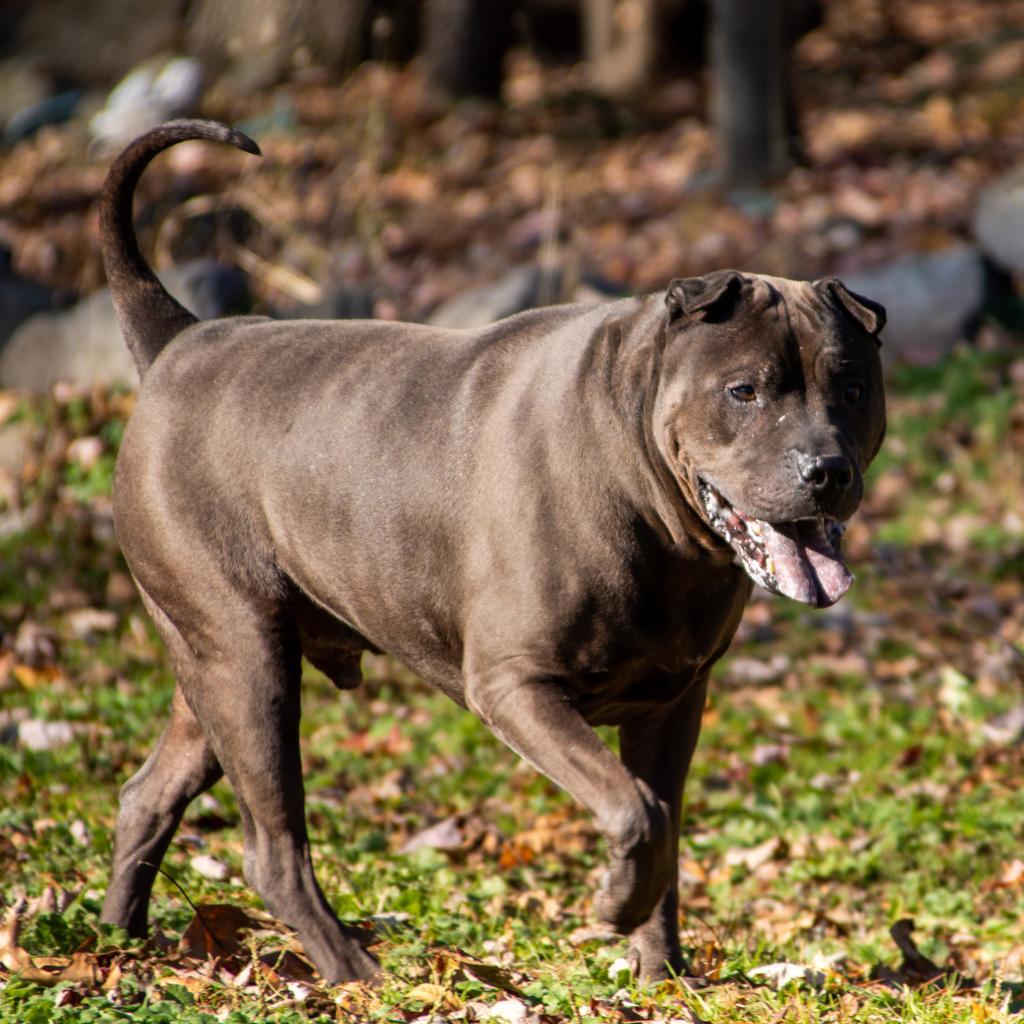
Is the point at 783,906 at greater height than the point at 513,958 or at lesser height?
lesser

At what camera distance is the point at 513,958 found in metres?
4.55

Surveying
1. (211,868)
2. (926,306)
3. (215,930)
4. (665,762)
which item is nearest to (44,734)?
(211,868)

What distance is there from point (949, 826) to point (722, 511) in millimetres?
2684

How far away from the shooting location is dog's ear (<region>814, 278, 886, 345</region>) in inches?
152

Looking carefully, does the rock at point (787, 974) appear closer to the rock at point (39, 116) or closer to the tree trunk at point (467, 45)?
the tree trunk at point (467, 45)

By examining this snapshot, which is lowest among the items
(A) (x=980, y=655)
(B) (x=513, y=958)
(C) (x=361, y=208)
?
(A) (x=980, y=655)

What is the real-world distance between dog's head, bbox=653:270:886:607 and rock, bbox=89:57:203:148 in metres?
10.7

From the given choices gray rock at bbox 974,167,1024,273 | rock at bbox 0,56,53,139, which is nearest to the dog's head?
gray rock at bbox 974,167,1024,273

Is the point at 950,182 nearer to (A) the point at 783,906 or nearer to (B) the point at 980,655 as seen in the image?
(B) the point at 980,655

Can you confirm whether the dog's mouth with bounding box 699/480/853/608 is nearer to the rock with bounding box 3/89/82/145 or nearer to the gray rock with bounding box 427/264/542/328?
the gray rock with bounding box 427/264/542/328

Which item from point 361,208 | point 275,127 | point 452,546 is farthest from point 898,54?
point 452,546

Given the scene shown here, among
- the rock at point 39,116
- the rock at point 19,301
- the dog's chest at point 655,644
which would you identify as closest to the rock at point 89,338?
the rock at point 19,301

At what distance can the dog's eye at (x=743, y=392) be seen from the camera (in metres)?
3.71

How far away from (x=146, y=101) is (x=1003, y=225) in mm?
7642
